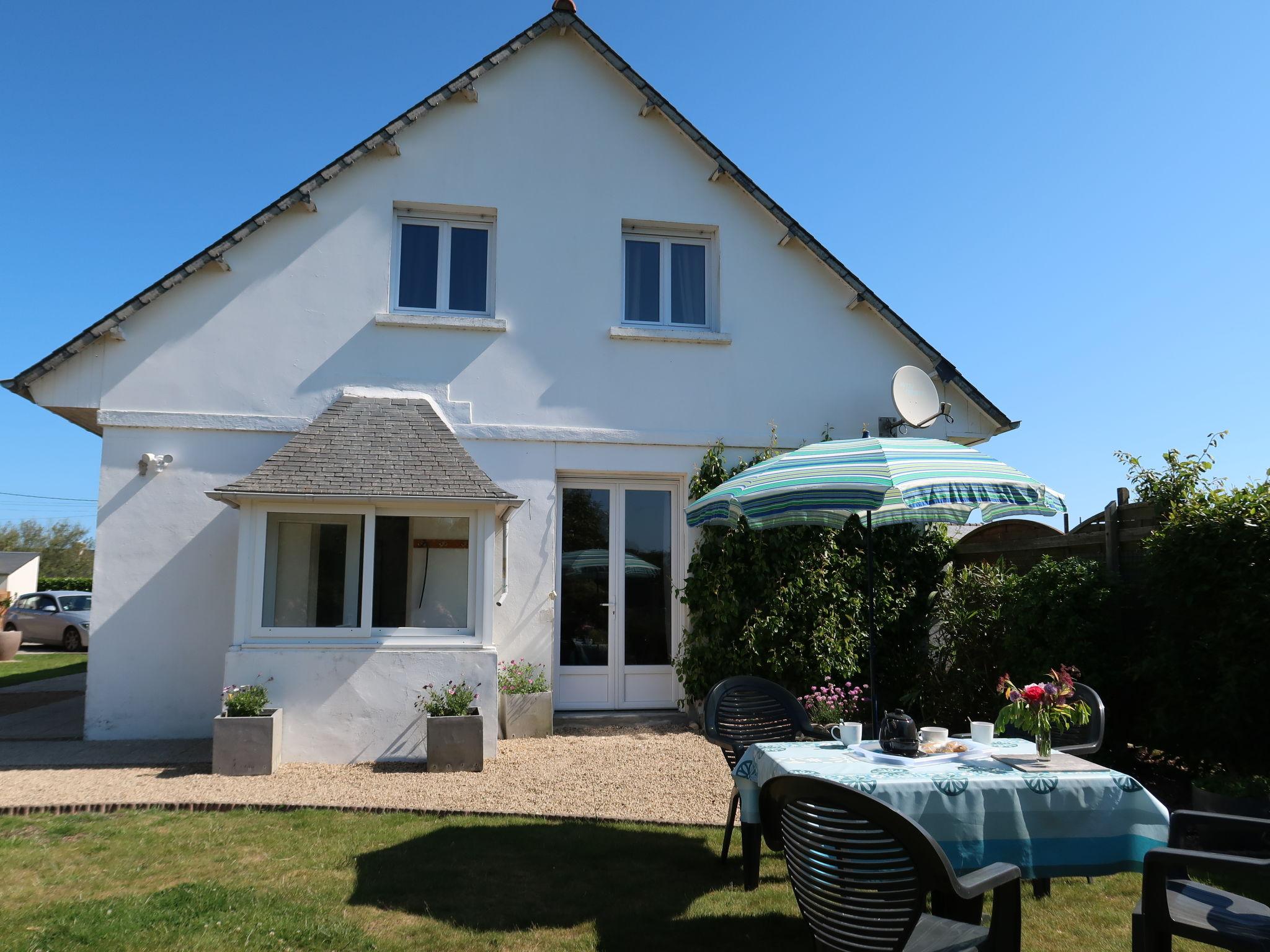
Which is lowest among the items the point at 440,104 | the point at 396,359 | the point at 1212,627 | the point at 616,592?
the point at 1212,627

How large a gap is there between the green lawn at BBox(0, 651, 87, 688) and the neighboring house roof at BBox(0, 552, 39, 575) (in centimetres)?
1471

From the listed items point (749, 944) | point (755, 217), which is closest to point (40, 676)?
point (755, 217)

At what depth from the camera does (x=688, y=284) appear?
404 inches

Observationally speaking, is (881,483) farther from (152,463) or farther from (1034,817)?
(152,463)

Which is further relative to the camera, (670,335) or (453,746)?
(670,335)

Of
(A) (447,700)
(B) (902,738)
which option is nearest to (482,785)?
(A) (447,700)

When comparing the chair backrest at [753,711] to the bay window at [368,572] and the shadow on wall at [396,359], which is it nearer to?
the bay window at [368,572]

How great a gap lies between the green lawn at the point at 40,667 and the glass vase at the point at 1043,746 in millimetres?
14785

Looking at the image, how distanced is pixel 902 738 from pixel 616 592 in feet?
18.0

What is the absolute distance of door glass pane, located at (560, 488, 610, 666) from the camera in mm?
9469

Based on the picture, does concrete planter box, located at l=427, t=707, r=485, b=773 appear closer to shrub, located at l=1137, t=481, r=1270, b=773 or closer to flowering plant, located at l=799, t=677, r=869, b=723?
flowering plant, located at l=799, t=677, r=869, b=723

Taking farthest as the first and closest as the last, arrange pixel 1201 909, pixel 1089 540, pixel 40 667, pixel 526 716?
pixel 40 667 → pixel 526 716 → pixel 1089 540 → pixel 1201 909

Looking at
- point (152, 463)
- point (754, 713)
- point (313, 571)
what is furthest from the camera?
point (152, 463)

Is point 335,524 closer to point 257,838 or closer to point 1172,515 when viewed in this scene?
point 257,838
